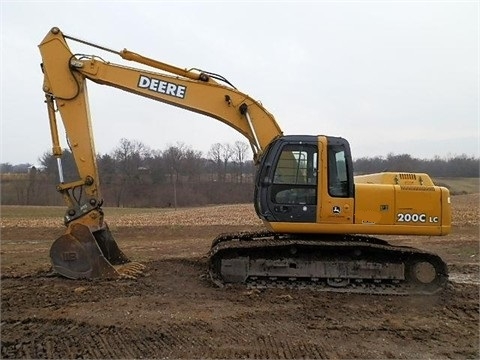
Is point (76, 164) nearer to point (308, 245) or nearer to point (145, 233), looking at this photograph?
point (308, 245)

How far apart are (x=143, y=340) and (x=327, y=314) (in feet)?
9.22

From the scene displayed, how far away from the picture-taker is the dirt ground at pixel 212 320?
222 inches

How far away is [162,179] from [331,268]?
5816 centimetres

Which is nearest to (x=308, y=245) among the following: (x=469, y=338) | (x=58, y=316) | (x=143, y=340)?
(x=469, y=338)

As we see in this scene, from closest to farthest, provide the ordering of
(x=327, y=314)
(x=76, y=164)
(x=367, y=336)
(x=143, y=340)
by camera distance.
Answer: (x=143, y=340)
(x=367, y=336)
(x=327, y=314)
(x=76, y=164)

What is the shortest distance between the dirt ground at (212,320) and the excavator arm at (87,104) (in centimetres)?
139

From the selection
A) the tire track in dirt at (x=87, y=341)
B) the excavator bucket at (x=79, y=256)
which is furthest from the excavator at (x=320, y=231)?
the tire track in dirt at (x=87, y=341)

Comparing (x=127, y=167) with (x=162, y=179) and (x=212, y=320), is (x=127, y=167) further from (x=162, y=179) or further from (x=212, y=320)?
(x=212, y=320)

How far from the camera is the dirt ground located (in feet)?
18.5

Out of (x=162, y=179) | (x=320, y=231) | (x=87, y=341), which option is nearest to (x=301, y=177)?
(x=320, y=231)

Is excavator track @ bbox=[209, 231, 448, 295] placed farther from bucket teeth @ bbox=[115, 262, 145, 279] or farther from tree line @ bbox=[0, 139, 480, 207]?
tree line @ bbox=[0, 139, 480, 207]

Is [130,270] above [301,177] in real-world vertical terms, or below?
below

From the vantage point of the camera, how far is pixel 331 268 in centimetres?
832

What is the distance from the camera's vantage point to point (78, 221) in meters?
8.62
